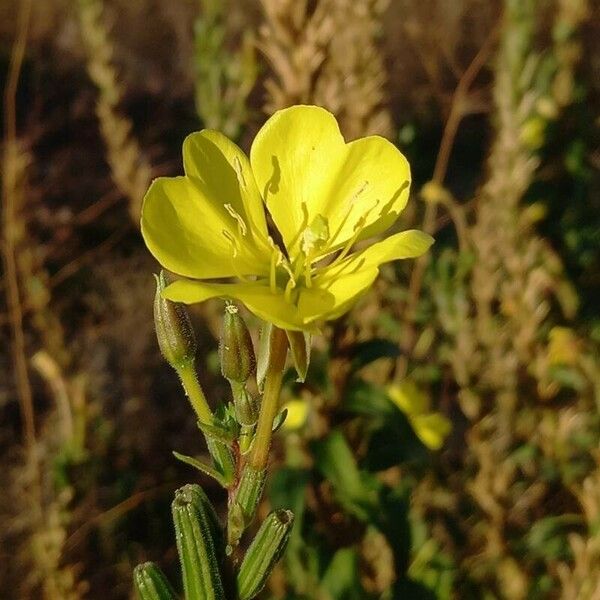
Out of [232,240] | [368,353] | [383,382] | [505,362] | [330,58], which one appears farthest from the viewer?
[383,382]

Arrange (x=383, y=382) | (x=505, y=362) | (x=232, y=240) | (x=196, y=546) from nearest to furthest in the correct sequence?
1. (x=196, y=546)
2. (x=232, y=240)
3. (x=505, y=362)
4. (x=383, y=382)

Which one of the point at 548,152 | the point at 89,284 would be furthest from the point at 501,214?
the point at 89,284

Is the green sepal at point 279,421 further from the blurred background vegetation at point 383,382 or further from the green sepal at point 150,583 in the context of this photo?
the blurred background vegetation at point 383,382

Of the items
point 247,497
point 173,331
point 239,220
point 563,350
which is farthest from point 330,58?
point 563,350

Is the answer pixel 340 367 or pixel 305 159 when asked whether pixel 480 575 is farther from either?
pixel 305 159

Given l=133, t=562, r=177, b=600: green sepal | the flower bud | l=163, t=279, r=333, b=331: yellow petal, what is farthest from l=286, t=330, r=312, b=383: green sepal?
→ l=133, t=562, r=177, b=600: green sepal

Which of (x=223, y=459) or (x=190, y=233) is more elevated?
(x=190, y=233)

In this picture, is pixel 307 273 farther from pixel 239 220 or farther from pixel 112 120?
pixel 112 120

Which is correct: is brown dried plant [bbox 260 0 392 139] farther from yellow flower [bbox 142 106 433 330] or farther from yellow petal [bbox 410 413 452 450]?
yellow petal [bbox 410 413 452 450]
